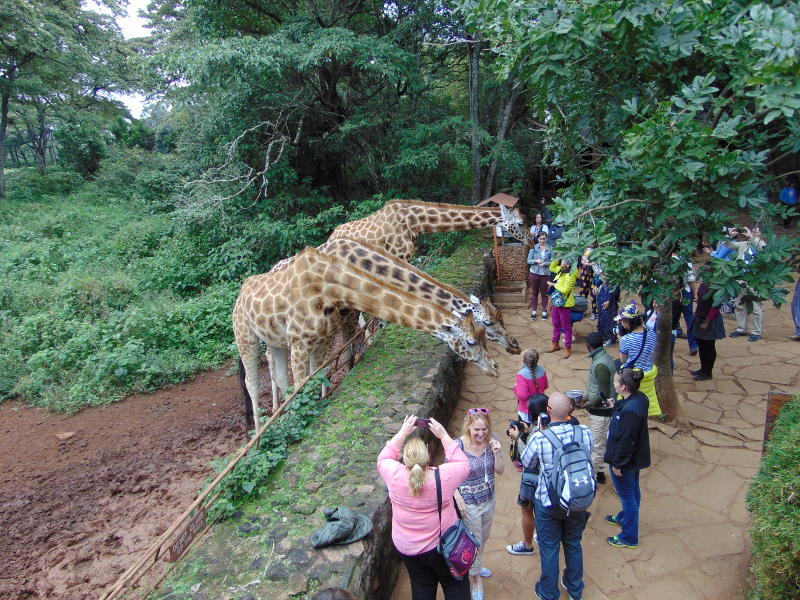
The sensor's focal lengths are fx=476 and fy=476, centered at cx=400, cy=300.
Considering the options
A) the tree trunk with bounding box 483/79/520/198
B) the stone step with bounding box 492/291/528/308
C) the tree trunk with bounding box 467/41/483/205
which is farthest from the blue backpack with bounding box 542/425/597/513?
the tree trunk with bounding box 467/41/483/205

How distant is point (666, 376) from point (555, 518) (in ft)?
11.6

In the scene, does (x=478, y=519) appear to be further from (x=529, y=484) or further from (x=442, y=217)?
(x=442, y=217)

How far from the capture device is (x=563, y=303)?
805 cm

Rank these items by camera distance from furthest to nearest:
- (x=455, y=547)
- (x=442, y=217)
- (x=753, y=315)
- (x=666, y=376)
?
(x=442, y=217) → (x=753, y=315) → (x=666, y=376) → (x=455, y=547)

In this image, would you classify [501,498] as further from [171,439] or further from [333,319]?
[171,439]

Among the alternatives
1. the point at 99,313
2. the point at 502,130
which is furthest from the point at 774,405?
the point at 99,313

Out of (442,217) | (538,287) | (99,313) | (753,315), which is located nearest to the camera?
(753,315)

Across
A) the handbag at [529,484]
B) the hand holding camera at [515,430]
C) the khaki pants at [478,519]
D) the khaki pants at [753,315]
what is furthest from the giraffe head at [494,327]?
the khaki pants at [753,315]

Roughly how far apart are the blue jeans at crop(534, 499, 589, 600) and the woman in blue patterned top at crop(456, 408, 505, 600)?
A: 15.7 inches

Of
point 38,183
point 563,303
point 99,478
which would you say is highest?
point 38,183

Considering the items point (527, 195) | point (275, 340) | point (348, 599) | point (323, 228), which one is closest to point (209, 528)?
point (348, 599)

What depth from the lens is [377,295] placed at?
19.6ft

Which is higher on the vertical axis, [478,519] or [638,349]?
[638,349]

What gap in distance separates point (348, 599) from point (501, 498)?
3.23m
